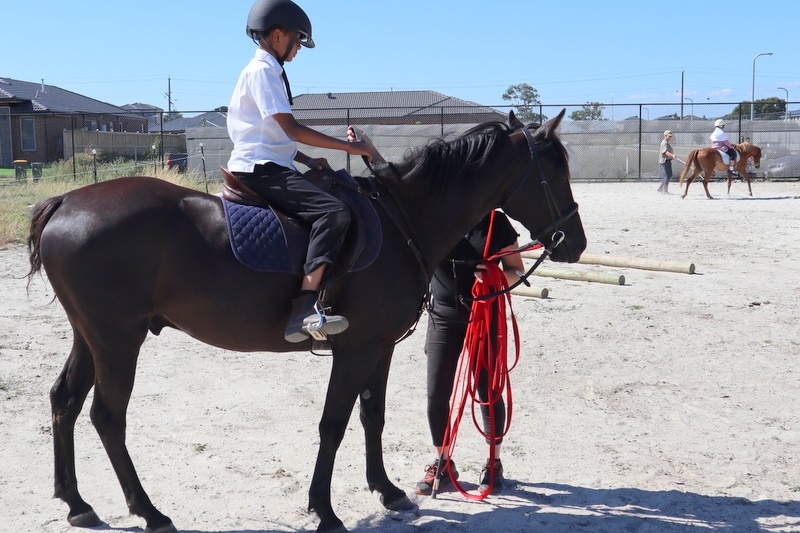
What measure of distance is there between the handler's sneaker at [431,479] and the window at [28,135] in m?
44.7

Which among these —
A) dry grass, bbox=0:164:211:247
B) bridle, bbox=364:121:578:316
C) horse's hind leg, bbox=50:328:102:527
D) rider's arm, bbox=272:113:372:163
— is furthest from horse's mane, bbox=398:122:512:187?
dry grass, bbox=0:164:211:247

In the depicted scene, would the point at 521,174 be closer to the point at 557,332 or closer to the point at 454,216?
the point at 454,216

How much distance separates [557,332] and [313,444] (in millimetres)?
3561

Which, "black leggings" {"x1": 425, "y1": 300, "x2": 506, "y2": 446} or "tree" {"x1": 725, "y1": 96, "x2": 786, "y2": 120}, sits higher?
"tree" {"x1": 725, "y1": 96, "x2": 786, "y2": 120}

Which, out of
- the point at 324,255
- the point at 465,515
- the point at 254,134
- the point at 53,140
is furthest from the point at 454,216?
the point at 53,140

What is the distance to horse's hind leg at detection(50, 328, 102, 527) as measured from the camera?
438cm

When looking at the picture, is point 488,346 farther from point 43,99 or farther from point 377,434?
point 43,99

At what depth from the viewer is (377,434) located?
15.7 ft

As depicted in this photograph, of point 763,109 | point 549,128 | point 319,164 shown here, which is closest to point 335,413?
point 319,164

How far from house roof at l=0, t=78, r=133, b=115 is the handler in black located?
45055mm

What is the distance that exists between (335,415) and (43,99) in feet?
171

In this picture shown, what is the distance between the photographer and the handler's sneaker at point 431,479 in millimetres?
4867

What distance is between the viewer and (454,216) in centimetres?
457

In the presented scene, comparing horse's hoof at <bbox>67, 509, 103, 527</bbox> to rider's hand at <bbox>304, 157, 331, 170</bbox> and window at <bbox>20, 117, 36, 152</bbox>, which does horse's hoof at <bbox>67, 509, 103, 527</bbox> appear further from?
window at <bbox>20, 117, 36, 152</bbox>
